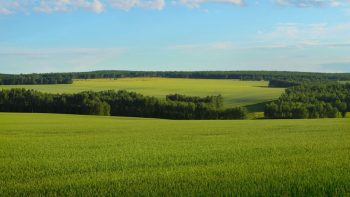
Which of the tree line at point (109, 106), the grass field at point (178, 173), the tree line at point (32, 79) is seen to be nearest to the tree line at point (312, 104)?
the tree line at point (109, 106)

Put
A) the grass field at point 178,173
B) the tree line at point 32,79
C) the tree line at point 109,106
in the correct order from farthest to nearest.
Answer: the tree line at point 32,79 < the tree line at point 109,106 < the grass field at point 178,173

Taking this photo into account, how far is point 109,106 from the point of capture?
92.6 m

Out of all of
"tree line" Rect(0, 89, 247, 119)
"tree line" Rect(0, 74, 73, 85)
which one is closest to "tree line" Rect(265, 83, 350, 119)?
"tree line" Rect(0, 89, 247, 119)

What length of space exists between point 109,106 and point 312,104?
1503 inches

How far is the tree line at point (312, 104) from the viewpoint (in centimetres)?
9006

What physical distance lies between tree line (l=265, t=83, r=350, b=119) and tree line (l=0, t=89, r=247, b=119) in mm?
7210

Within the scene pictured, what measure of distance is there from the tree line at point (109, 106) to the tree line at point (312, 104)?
7.21 metres

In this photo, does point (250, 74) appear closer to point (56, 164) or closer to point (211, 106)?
point (211, 106)

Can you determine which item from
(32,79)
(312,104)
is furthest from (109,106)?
(32,79)

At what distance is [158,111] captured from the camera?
93.5 meters

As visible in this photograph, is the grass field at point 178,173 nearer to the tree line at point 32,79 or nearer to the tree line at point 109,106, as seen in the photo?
the tree line at point 109,106

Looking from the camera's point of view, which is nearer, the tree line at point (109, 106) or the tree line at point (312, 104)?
the tree line at point (312, 104)

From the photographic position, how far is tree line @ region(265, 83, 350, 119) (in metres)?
90.1

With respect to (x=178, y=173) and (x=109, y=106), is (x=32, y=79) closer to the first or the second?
(x=109, y=106)
